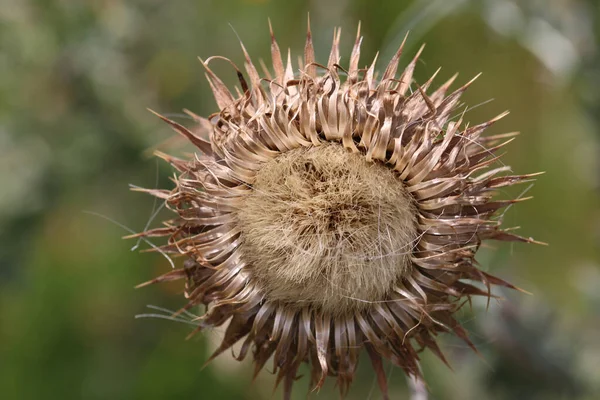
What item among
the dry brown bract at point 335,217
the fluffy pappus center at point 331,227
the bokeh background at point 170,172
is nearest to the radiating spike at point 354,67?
the dry brown bract at point 335,217

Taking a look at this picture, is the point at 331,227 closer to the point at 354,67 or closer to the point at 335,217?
the point at 335,217

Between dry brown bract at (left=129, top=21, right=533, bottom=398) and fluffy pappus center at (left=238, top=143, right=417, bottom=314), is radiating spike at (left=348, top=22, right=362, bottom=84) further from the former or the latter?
fluffy pappus center at (left=238, top=143, right=417, bottom=314)

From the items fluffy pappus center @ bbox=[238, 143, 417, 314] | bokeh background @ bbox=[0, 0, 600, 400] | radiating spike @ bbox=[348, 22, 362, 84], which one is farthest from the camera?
bokeh background @ bbox=[0, 0, 600, 400]

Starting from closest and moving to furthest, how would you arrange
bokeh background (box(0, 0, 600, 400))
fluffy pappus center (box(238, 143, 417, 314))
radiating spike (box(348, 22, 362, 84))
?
fluffy pappus center (box(238, 143, 417, 314)) → radiating spike (box(348, 22, 362, 84)) → bokeh background (box(0, 0, 600, 400))

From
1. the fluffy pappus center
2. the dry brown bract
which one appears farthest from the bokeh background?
the fluffy pappus center

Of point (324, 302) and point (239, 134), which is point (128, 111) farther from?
point (324, 302)

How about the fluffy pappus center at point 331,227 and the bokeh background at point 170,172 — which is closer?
the fluffy pappus center at point 331,227

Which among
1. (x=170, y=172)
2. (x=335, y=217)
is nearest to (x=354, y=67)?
(x=335, y=217)

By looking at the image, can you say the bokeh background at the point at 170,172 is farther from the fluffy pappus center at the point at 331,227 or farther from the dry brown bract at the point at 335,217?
the fluffy pappus center at the point at 331,227
